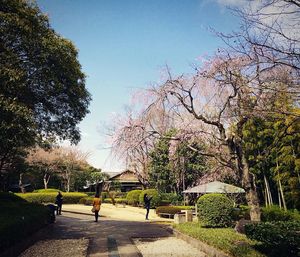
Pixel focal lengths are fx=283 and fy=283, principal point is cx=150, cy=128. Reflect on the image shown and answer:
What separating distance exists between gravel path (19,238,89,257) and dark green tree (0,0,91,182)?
3719mm

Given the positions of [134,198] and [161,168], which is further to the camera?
[161,168]

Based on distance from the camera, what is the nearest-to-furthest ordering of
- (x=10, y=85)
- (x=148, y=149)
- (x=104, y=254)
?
(x=104, y=254)
(x=10, y=85)
(x=148, y=149)

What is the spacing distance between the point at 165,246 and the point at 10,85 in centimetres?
794

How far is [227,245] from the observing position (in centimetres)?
849

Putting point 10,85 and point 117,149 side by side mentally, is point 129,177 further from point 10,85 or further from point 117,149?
point 10,85

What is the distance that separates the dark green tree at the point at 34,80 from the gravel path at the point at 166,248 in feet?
19.2

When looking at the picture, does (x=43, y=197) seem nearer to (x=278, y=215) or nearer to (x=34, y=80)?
(x=34, y=80)

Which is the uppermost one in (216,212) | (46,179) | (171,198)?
(46,179)

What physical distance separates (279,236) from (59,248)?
7.21 meters

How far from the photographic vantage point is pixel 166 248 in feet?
33.2

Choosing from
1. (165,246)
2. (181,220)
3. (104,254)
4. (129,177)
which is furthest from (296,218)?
(129,177)

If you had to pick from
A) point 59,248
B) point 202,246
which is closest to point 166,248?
point 202,246

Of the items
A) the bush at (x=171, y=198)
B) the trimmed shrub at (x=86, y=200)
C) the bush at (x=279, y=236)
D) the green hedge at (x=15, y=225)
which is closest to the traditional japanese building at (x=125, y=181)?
the trimmed shrub at (x=86, y=200)

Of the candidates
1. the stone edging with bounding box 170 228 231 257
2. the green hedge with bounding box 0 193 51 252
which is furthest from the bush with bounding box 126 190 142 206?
the stone edging with bounding box 170 228 231 257
